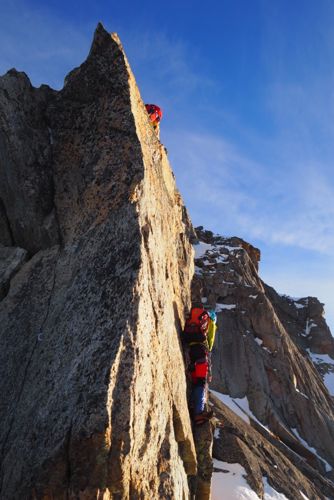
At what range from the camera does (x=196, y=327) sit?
46.3 ft

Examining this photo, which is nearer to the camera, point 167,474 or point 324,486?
point 167,474

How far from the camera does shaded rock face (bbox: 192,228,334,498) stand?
34500mm

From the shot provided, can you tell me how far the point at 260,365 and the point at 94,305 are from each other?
33.4 meters

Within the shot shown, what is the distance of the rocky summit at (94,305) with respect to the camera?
7.38 meters

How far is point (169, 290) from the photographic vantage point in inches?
498

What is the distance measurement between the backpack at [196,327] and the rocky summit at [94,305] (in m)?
0.40

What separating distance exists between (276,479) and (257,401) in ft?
52.4

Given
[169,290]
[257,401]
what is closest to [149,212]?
[169,290]

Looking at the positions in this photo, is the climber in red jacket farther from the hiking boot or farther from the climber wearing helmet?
the hiking boot

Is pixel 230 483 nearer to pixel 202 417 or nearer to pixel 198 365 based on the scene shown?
pixel 202 417

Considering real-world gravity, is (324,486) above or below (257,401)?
below

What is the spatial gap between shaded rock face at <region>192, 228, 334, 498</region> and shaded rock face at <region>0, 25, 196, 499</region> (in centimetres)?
1775

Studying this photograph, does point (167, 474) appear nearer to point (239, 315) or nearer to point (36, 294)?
point (36, 294)

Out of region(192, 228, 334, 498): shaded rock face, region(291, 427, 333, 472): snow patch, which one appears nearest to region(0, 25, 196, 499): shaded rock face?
region(192, 228, 334, 498): shaded rock face
